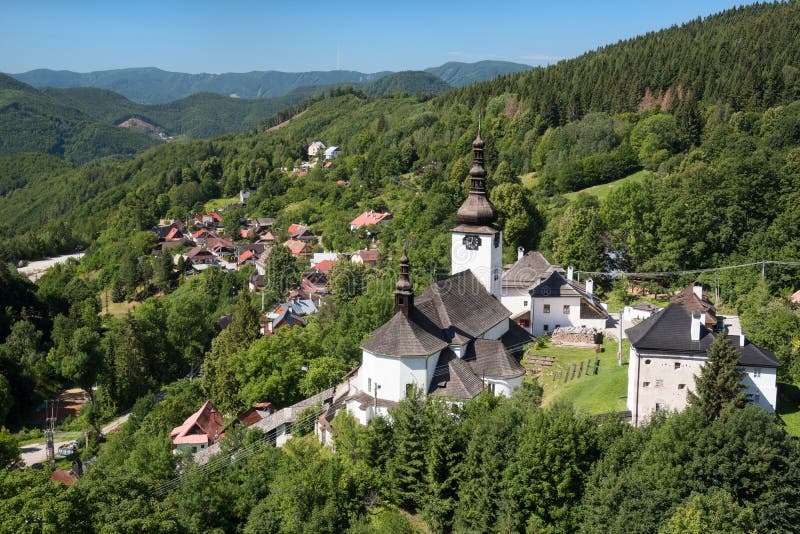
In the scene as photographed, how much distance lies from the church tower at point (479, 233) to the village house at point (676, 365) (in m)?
12.3

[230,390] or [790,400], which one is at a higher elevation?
[790,400]

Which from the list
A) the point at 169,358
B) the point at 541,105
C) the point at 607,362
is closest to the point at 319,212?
the point at 541,105

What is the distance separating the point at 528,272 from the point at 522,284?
1.40 metres

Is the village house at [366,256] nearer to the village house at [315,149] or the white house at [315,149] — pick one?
the village house at [315,149]

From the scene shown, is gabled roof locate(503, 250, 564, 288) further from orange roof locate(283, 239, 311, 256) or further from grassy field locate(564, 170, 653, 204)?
orange roof locate(283, 239, 311, 256)

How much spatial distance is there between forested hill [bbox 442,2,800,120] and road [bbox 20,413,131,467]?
66690 millimetres

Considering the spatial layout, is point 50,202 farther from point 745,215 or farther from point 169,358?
point 745,215

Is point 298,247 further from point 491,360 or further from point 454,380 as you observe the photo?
point 454,380

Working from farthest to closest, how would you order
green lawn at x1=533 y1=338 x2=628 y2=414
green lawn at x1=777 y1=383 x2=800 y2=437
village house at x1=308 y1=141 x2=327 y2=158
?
village house at x1=308 y1=141 x2=327 y2=158
green lawn at x1=533 y1=338 x2=628 y2=414
green lawn at x1=777 y1=383 x2=800 y2=437

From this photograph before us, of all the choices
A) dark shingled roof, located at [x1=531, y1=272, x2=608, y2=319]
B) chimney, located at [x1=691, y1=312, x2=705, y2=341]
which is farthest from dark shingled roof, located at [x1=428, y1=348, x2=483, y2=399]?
dark shingled roof, located at [x1=531, y1=272, x2=608, y2=319]

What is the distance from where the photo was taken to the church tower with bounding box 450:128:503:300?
40094mm

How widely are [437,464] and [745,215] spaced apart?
3335cm

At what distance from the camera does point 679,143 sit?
2916 inches

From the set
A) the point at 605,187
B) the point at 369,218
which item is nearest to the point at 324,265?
the point at 369,218
